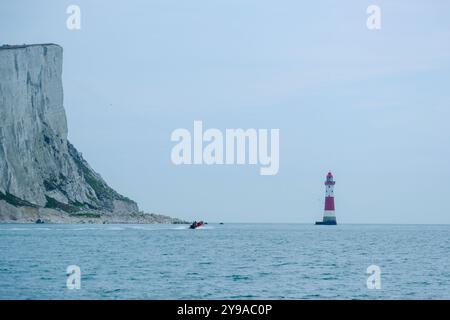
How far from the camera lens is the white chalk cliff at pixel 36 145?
116750 millimetres

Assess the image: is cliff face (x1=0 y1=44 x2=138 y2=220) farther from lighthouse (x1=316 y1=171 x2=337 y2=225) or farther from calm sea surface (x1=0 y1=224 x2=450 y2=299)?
calm sea surface (x1=0 y1=224 x2=450 y2=299)

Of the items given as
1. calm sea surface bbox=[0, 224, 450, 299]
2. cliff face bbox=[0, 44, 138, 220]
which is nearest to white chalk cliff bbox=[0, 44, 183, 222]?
cliff face bbox=[0, 44, 138, 220]

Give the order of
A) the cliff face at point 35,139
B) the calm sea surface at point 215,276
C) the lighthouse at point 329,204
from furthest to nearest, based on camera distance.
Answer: the cliff face at point 35,139 < the lighthouse at point 329,204 < the calm sea surface at point 215,276

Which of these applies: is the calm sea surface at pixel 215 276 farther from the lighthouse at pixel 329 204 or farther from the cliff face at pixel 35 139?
the cliff face at pixel 35 139

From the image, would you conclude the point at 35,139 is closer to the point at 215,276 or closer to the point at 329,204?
the point at 329,204

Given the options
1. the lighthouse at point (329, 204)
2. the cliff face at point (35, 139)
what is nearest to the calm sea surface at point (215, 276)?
the lighthouse at point (329, 204)

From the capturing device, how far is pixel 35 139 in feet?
401

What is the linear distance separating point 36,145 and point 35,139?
5.26 feet

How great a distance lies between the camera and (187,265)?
35.2 metres

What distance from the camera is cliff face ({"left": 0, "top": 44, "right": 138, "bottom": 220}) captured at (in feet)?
383
